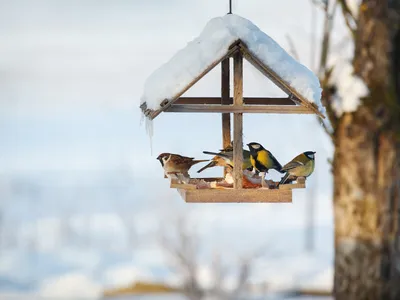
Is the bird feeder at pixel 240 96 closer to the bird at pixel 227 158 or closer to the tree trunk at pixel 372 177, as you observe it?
the bird at pixel 227 158

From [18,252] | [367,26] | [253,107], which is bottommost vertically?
[18,252]

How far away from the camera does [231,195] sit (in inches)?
111

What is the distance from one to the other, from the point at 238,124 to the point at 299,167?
1.14 ft

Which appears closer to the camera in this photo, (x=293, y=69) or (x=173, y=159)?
(x=293, y=69)

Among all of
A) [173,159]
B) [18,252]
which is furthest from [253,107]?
[18,252]

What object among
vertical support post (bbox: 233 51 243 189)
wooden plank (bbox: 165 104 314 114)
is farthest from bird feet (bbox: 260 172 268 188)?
wooden plank (bbox: 165 104 314 114)

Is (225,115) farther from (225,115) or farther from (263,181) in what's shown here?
(263,181)

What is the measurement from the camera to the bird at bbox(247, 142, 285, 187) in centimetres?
296

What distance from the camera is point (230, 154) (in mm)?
2928

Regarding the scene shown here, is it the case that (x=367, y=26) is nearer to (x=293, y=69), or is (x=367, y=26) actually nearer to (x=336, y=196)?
(x=336, y=196)

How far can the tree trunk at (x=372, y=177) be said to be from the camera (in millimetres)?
1970

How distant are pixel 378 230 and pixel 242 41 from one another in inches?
41.8

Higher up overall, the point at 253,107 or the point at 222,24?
the point at 222,24

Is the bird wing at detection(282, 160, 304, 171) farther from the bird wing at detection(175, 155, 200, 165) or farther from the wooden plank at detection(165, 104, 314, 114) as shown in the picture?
the bird wing at detection(175, 155, 200, 165)
